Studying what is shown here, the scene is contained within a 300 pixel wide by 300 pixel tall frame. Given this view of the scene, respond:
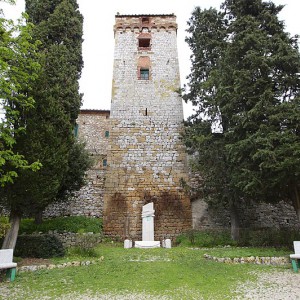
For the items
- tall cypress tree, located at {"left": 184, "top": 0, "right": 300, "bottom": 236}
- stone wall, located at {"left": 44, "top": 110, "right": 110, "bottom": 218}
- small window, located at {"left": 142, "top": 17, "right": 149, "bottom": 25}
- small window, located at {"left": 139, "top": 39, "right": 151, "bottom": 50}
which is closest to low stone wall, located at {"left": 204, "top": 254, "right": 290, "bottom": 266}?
tall cypress tree, located at {"left": 184, "top": 0, "right": 300, "bottom": 236}

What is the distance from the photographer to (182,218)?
1414 cm

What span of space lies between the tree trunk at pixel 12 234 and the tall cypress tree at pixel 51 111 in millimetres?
27

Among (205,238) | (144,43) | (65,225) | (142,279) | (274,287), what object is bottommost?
(274,287)

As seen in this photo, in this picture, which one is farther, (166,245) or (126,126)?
(126,126)

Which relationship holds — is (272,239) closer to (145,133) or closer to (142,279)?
(142,279)

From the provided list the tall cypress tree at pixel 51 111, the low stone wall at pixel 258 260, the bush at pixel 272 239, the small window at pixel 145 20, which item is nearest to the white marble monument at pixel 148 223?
the tall cypress tree at pixel 51 111

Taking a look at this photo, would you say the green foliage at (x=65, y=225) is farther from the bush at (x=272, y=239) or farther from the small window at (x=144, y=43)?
the small window at (x=144, y=43)

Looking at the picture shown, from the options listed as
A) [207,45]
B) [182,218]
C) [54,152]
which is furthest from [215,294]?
[207,45]

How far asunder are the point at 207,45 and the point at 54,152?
922 centimetres

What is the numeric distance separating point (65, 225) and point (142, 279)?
760cm

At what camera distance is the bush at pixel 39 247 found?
8945 mm

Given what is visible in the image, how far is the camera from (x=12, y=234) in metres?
8.33

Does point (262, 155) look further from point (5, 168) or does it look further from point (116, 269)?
point (5, 168)

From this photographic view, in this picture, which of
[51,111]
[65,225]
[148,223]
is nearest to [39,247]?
[65,225]
